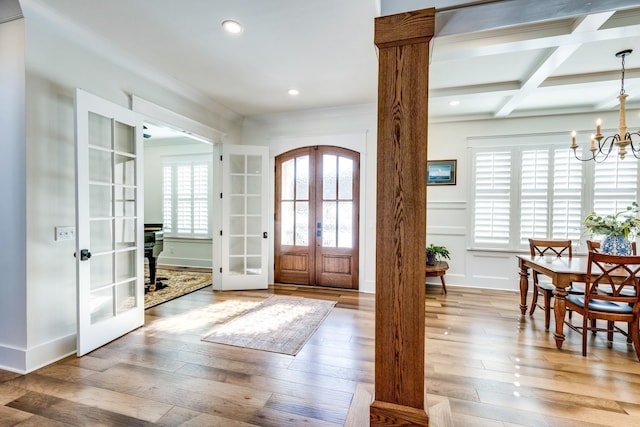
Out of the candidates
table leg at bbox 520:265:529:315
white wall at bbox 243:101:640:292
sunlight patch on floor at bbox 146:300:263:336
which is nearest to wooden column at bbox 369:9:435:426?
sunlight patch on floor at bbox 146:300:263:336

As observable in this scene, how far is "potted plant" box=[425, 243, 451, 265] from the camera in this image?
4477 mm

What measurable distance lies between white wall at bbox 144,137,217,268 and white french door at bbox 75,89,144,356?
10.6 feet

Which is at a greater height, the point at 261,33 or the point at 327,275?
the point at 261,33

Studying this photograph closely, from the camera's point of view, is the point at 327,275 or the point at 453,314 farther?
the point at 327,275

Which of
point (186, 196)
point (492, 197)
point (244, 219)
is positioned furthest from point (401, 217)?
point (186, 196)

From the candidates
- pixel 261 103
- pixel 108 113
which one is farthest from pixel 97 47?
pixel 261 103

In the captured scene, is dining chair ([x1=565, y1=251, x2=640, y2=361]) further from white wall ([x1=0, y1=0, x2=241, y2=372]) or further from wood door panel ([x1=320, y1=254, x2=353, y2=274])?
white wall ([x1=0, y1=0, x2=241, y2=372])

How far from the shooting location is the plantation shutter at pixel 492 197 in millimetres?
4734

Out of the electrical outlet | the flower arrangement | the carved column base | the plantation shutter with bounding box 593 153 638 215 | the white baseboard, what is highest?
the plantation shutter with bounding box 593 153 638 215

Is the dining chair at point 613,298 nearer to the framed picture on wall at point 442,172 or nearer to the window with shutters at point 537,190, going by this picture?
the window with shutters at point 537,190

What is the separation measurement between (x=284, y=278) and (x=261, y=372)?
8.96ft

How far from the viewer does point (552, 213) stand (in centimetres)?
455

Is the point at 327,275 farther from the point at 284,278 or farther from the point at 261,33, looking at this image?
the point at 261,33

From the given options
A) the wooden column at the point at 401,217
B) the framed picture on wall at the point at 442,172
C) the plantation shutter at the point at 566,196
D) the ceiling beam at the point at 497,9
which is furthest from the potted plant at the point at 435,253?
the ceiling beam at the point at 497,9
